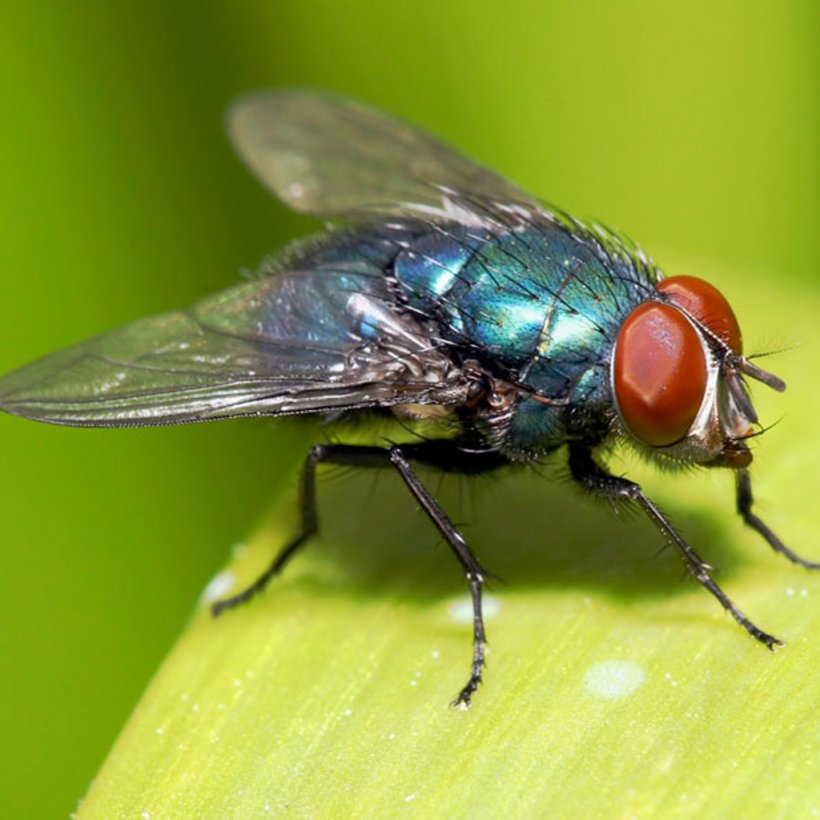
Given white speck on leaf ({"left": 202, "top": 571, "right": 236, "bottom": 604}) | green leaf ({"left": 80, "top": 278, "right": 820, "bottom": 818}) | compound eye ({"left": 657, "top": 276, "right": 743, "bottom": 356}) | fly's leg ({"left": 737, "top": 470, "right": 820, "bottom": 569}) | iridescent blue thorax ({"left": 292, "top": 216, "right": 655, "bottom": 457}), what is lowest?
white speck on leaf ({"left": 202, "top": 571, "right": 236, "bottom": 604})

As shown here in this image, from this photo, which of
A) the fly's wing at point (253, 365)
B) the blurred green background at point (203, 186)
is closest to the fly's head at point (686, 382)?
the fly's wing at point (253, 365)

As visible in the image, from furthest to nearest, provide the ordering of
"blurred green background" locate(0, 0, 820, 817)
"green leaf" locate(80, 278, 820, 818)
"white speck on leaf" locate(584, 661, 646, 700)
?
"blurred green background" locate(0, 0, 820, 817), "white speck on leaf" locate(584, 661, 646, 700), "green leaf" locate(80, 278, 820, 818)

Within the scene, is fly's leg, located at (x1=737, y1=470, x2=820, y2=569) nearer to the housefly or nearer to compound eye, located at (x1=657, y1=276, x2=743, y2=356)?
the housefly

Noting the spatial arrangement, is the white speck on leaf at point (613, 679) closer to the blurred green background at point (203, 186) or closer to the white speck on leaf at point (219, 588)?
the white speck on leaf at point (219, 588)

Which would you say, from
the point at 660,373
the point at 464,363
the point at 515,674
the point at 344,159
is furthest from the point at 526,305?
the point at 344,159

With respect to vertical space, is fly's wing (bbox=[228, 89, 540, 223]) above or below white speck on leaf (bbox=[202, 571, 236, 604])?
above

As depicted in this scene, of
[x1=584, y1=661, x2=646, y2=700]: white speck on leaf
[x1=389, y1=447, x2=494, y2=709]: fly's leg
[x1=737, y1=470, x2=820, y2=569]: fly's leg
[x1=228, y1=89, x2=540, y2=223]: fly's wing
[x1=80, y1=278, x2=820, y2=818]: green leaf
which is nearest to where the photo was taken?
[x1=80, y1=278, x2=820, y2=818]: green leaf

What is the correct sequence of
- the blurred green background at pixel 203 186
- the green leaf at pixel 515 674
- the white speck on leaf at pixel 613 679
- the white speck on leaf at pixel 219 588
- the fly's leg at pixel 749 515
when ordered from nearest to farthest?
1. the green leaf at pixel 515 674
2. the white speck on leaf at pixel 613 679
3. the fly's leg at pixel 749 515
4. the white speck on leaf at pixel 219 588
5. the blurred green background at pixel 203 186

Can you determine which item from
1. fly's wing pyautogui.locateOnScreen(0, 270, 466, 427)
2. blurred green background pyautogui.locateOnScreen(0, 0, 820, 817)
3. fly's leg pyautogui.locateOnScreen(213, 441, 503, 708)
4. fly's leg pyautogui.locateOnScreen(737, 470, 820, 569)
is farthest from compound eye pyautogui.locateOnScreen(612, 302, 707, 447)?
blurred green background pyautogui.locateOnScreen(0, 0, 820, 817)

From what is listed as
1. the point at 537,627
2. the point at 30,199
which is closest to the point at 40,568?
the point at 30,199
